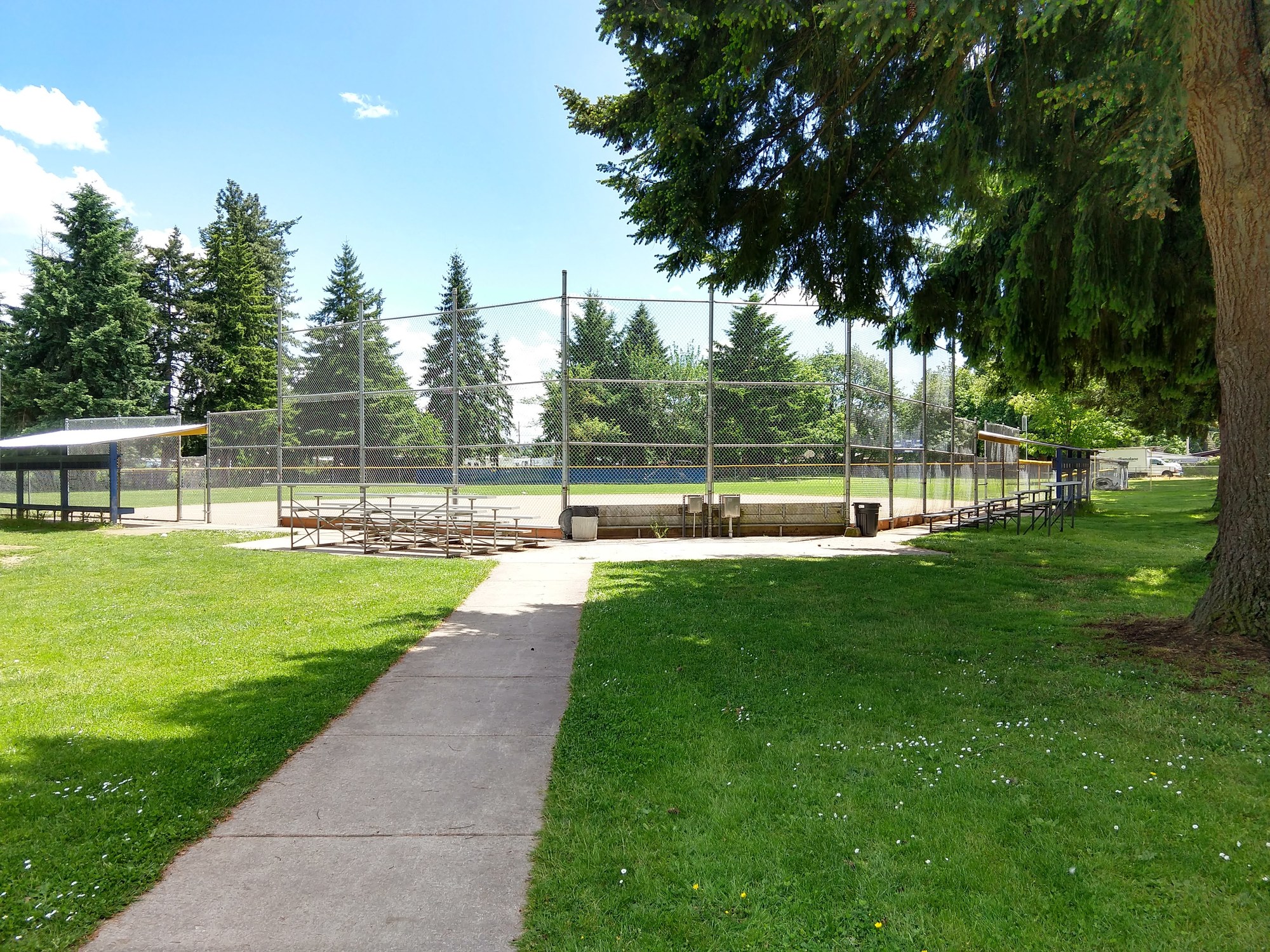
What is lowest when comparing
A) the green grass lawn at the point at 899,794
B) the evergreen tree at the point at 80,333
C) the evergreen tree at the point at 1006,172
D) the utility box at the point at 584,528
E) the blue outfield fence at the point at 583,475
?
the green grass lawn at the point at 899,794

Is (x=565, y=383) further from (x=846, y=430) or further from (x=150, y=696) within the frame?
(x=150, y=696)

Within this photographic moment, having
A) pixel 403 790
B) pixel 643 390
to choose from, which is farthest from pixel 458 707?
pixel 643 390

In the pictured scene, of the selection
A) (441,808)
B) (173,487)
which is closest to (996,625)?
(441,808)

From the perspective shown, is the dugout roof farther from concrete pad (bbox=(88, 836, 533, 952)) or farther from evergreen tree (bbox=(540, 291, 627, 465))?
concrete pad (bbox=(88, 836, 533, 952))

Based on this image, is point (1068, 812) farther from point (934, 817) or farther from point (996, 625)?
point (996, 625)

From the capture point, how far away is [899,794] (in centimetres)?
370

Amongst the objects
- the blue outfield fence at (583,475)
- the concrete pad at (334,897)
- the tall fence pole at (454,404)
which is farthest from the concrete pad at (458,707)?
the tall fence pole at (454,404)

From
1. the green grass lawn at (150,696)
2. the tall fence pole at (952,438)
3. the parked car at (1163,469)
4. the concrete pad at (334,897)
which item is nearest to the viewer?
the concrete pad at (334,897)

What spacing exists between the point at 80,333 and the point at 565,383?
41982 mm

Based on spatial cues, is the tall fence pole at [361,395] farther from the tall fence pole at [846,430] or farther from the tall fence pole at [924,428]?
the tall fence pole at [924,428]

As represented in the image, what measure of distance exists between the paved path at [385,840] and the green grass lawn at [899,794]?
22 cm

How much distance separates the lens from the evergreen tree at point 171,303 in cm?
5003

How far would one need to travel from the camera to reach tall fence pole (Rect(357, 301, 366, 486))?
17.7m

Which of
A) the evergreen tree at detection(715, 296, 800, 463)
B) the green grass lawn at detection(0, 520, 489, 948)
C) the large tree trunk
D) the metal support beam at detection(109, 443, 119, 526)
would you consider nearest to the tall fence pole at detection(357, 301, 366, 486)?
the green grass lawn at detection(0, 520, 489, 948)
